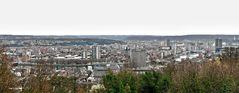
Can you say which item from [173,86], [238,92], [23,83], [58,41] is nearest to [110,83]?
[173,86]

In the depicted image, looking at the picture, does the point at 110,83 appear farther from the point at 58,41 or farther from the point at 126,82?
the point at 58,41

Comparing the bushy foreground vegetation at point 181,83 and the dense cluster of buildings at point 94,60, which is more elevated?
the bushy foreground vegetation at point 181,83

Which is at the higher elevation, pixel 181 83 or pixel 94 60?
pixel 181 83

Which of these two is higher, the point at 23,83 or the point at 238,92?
the point at 23,83

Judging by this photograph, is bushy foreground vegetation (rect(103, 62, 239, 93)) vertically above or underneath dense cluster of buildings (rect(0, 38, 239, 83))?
above

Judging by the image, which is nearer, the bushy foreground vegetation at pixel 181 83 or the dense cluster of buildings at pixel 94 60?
the bushy foreground vegetation at pixel 181 83

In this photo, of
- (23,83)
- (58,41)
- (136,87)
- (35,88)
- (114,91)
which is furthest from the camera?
(58,41)

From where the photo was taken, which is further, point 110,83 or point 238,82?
point 238,82

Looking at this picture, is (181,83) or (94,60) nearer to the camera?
(181,83)

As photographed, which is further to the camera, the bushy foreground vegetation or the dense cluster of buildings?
the dense cluster of buildings

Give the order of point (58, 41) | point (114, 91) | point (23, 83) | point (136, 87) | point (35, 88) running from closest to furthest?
point (35, 88) → point (23, 83) → point (114, 91) → point (136, 87) → point (58, 41)
